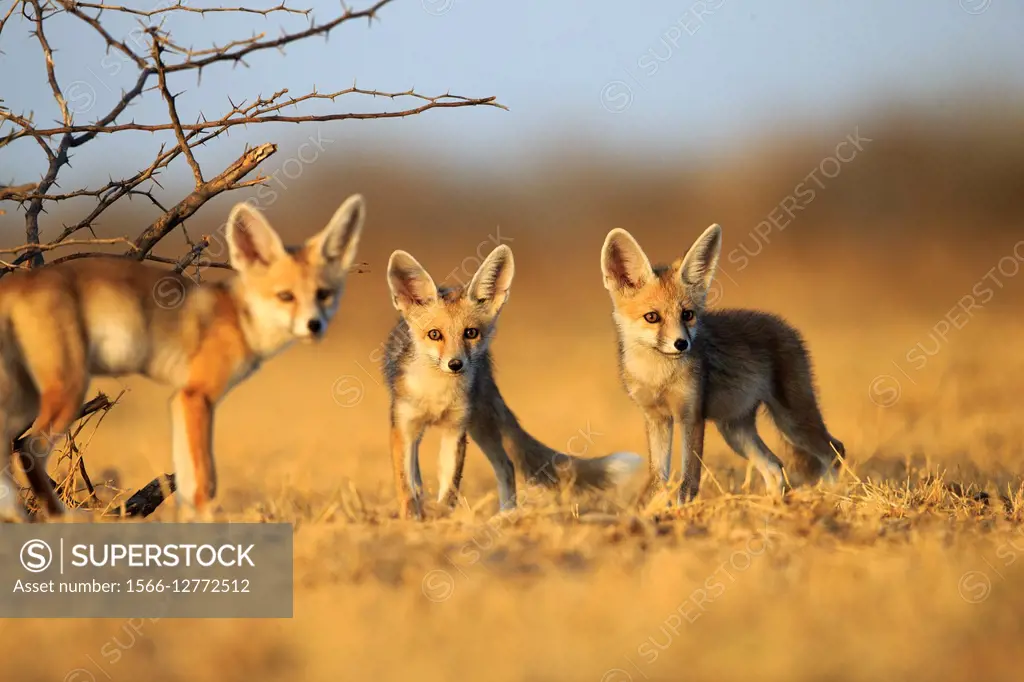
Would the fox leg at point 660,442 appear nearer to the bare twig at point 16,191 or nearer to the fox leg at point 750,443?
the fox leg at point 750,443

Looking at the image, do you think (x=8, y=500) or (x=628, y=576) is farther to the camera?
(x=8, y=500)

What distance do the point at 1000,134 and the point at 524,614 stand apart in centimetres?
2043

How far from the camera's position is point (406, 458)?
5922 millimetres

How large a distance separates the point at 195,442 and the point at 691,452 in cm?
271

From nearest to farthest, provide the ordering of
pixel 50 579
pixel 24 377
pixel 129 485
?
pixel 50 579 < pixel 24 377 < pixel 129 485

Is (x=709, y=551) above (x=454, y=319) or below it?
below

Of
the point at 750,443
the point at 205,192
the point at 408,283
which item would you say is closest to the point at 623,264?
the point at 408,283

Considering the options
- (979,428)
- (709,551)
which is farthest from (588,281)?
(709,551)

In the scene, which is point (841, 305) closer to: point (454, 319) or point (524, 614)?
point (454, 319)

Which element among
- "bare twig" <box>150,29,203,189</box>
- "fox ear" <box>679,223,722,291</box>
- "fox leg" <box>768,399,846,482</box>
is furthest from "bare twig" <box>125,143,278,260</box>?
"fox leg" <box>768,399,846,482</box>

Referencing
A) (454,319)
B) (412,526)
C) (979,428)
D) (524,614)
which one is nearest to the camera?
(524,614)

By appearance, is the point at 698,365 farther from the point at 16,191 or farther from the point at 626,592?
the point at 16,191

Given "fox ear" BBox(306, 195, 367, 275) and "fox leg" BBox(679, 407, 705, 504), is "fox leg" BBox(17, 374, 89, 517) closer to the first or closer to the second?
"fox ear" BBox(306, 195, 367, 275)

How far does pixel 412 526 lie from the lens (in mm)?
4980
